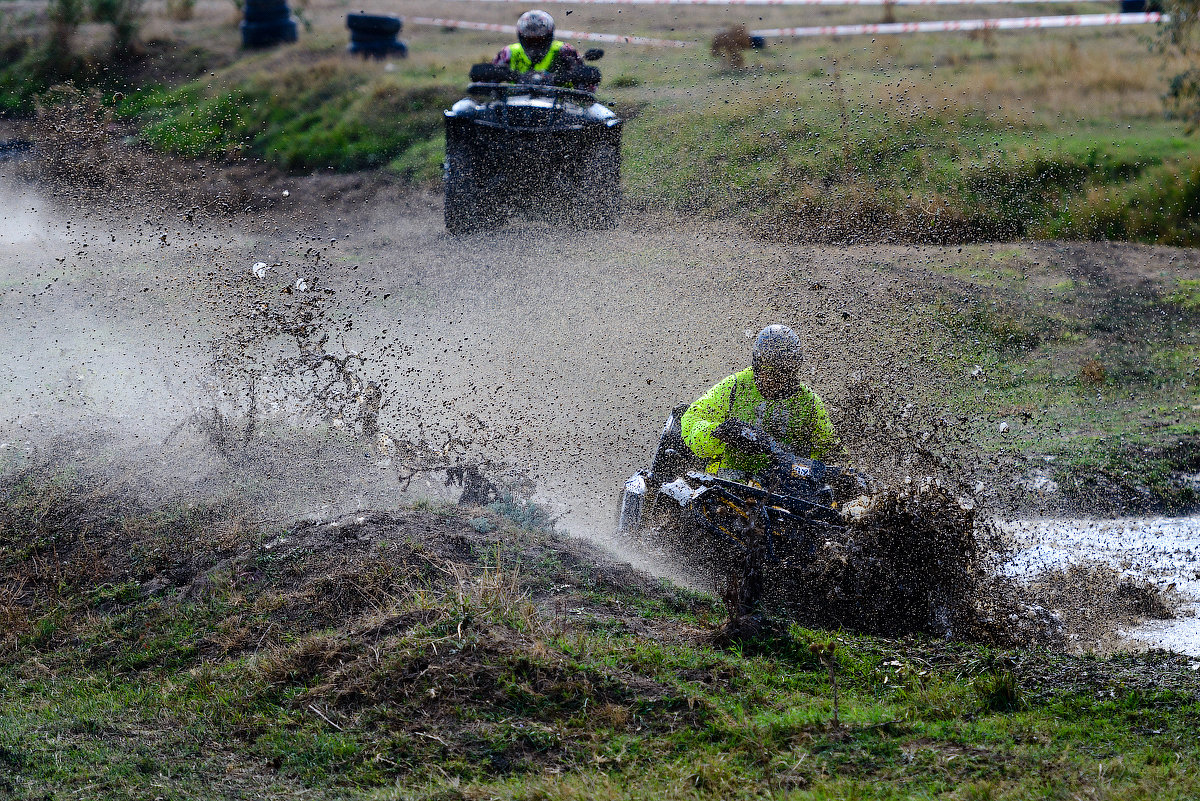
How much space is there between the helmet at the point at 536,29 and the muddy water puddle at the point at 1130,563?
827 cm

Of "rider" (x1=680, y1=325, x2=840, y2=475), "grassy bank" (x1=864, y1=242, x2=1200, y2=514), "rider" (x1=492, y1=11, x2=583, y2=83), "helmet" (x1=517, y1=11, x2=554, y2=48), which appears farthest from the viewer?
"rider" (x1=492, y1=11, x2=583, y2=83)

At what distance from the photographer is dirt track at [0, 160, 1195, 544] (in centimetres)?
1091

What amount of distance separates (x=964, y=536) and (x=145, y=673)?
508cm

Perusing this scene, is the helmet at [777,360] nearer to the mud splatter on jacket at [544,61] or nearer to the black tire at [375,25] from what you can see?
the mud splatter on jacket at [544,61]

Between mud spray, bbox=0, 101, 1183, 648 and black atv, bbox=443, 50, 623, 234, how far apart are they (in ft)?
1.51

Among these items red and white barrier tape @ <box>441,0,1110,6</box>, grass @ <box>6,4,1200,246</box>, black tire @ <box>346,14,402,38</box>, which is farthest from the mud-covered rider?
red and white barrier tape @ <box>441,0,1110,6</box>

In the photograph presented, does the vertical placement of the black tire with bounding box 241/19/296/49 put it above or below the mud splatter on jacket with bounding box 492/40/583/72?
above

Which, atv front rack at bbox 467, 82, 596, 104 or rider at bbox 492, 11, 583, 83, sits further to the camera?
rider at bbox 492, 11, 583, 83

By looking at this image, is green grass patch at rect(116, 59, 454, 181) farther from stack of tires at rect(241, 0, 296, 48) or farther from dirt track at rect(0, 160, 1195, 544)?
dirt track at rect(0, 160, 1195, 544)

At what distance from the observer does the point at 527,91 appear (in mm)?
13844

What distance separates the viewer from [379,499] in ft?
30.4

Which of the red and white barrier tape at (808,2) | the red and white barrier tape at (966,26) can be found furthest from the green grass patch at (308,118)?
the red and white barrier tape at (966,26)

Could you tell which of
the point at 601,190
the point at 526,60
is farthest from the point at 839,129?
the point at 526,60

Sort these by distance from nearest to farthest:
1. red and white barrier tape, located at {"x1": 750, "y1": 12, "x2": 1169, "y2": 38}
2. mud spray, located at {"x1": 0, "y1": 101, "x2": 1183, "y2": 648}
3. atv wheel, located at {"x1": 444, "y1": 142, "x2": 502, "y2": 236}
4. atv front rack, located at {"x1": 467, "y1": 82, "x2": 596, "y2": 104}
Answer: mud spray, located at {"x1": 0, "y1": 101, "x2": 1183, "y2": 648} → atv front rack, located at {"x1": 467, "y1": 82, "x2": 596, "y2": 104} → atv wheel, located at {"x1": 444, "y1": 142, "x2": 502, "y2": 236} → red and white barrier tape, located at {"x1": 750, "y1": 12, "x2": 1169, "y2": 38}
